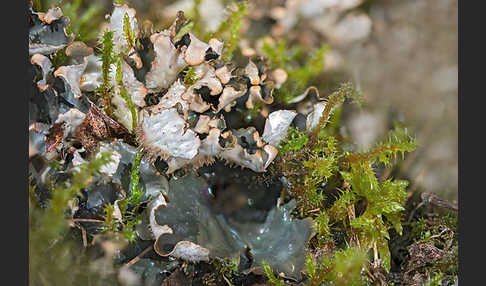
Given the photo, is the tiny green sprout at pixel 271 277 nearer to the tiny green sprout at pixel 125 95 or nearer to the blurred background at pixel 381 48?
the tiny green sprout at pixel 125 95

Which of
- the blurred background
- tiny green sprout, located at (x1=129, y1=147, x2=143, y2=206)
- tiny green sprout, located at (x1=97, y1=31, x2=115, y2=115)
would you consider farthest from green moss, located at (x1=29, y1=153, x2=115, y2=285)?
the blurred background

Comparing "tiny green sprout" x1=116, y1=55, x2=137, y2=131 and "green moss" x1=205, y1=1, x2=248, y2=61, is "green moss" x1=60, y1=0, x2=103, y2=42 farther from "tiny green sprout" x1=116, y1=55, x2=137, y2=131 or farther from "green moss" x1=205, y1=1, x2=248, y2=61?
"green moss" x1=205, y1=1, x2=248, y2=61

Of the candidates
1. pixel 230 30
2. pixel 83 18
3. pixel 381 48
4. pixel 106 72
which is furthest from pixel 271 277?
pixel 381 48

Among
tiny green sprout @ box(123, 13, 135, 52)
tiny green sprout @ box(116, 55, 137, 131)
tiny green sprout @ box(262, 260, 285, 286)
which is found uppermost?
tiny green sprout @ box(123, 13, 135, 52)

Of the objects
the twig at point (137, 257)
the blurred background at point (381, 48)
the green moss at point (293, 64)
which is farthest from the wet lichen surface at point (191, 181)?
the blurred background at point (381, 48)

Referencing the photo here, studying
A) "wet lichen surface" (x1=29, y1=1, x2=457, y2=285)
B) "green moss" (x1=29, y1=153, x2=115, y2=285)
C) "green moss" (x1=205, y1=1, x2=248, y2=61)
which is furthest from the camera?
"green moss" (x1=205, y1=1, x2=248, y2=61)

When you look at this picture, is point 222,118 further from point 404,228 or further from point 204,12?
point 204,12
